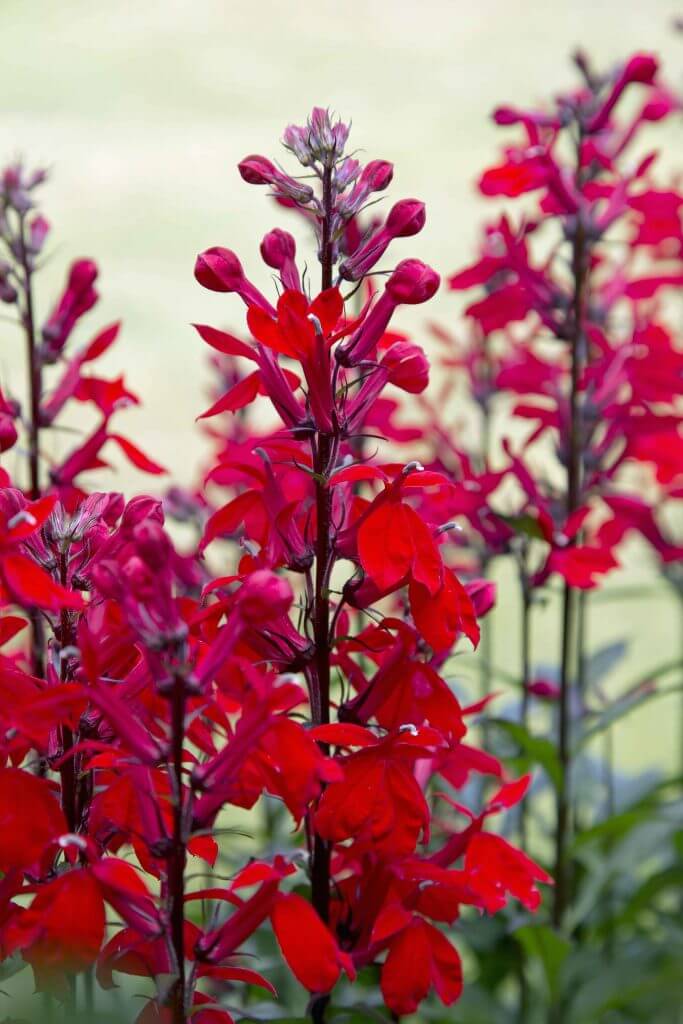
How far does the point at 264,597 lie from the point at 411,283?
0.64 feet

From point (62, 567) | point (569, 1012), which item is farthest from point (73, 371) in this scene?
point (569, 1012)

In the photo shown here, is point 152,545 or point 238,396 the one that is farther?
point 238,396

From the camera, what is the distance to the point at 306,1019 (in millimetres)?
615

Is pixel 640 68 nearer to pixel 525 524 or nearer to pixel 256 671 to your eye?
pixel 525 524

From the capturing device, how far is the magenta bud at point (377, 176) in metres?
0.63

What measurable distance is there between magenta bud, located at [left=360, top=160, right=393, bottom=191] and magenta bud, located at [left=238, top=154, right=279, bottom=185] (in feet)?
0.15

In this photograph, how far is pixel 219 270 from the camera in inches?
23.7

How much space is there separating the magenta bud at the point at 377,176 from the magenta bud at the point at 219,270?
0.26ft

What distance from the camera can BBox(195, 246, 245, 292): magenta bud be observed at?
60cm

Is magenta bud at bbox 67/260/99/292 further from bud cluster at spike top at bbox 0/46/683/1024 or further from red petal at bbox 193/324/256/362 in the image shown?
red petal at bbox 193/324/256/362

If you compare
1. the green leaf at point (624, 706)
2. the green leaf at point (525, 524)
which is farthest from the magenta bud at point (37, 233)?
the green leaf at point (624, 706)

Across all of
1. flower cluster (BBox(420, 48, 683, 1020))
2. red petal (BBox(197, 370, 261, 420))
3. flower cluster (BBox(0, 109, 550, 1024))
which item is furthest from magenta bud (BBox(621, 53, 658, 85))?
red petal (BBox(197, 370, 261, 420))

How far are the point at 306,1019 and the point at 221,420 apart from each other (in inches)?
37.1

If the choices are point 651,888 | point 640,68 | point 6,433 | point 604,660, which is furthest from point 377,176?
point 604,660
